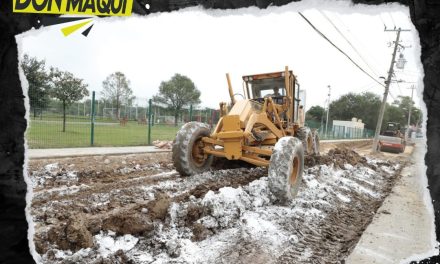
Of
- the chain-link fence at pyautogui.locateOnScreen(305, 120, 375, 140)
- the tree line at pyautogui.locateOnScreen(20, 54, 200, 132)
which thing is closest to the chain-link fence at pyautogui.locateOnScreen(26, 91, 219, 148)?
the tree line at pyautogui.locateOnScreen(20, 54, 200, 132)

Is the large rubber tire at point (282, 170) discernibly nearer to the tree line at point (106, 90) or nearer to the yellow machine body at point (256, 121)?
the yellow machine body at point (256, 121)

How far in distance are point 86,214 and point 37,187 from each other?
2007 mm

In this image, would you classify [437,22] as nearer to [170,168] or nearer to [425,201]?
[425,201]

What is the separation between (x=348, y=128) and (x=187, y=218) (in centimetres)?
1744

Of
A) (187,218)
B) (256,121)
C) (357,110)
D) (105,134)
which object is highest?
(357,110)

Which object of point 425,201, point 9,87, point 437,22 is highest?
point 437,22

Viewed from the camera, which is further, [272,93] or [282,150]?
[272,93]

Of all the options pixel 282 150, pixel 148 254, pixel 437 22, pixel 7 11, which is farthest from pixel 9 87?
pixel 282 150

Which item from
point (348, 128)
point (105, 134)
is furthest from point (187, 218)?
point (348, 128)

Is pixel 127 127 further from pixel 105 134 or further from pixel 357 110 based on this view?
pixel 357 110

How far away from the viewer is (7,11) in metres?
1.01

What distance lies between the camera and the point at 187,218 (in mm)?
3645

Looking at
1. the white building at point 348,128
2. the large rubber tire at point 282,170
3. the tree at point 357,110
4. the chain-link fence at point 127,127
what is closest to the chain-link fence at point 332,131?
the white building at point 348,128

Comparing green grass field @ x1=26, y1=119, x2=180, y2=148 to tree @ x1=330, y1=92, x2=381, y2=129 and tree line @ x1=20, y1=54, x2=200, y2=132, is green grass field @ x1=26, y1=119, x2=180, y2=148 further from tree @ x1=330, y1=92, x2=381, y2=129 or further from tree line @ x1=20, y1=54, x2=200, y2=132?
Answer: tree @ x1=330, y1=92, x2=381, y2=129
